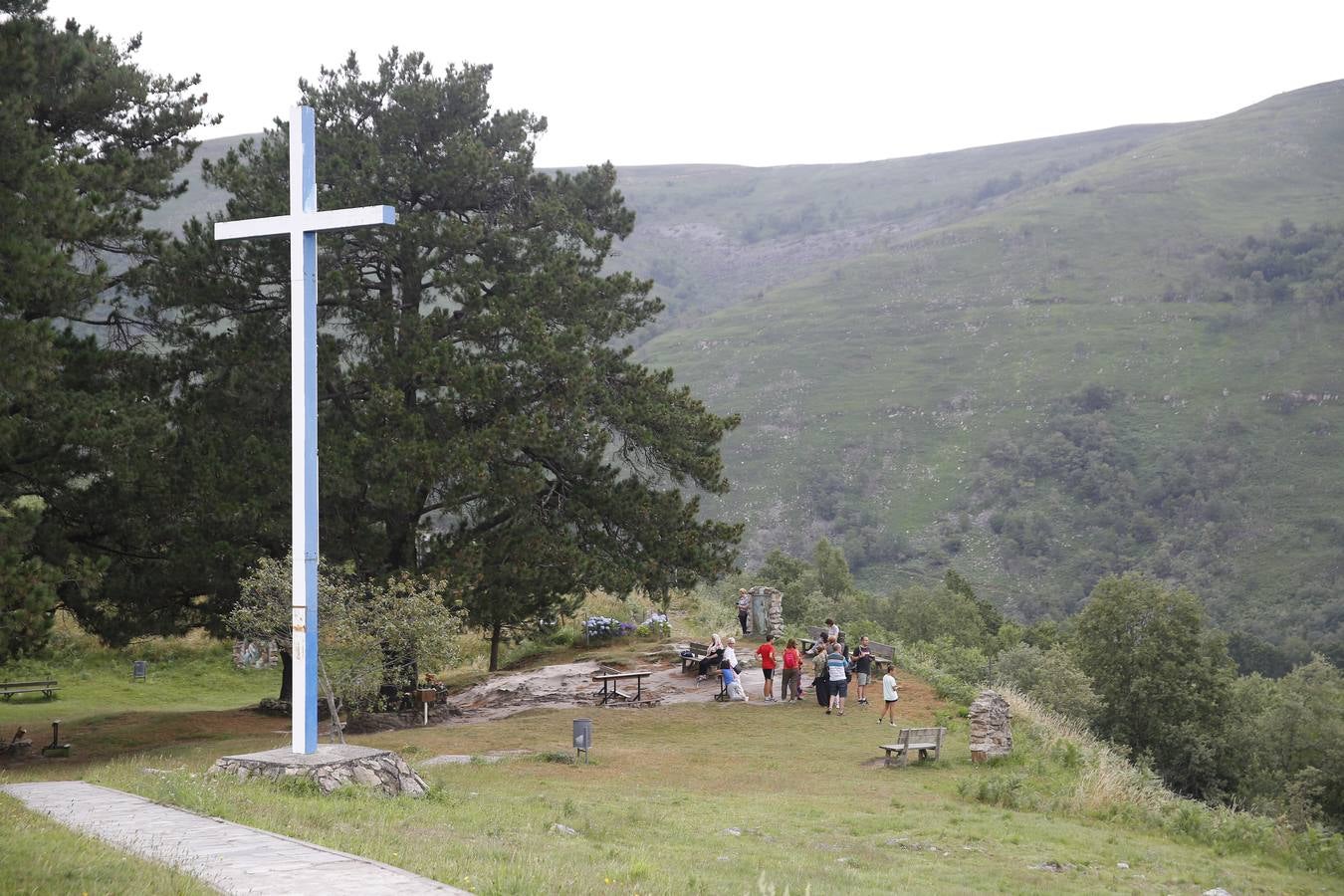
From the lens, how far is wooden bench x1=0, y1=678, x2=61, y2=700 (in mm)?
27922

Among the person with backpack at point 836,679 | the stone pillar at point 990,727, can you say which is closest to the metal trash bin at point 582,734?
the stone pillar at point 990,727

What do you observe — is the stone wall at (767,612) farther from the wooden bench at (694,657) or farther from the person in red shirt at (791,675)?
the person in red shirt at (791,675)

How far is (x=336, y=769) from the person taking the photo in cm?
1334

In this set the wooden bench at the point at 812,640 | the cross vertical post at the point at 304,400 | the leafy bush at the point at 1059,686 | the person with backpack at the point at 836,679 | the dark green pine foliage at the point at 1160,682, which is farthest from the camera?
the dark green pine foliage at the point at 1160,682

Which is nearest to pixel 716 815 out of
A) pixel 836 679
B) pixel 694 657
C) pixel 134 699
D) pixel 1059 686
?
pixel 836 679

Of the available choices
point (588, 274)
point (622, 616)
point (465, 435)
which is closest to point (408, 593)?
point (465, 435)

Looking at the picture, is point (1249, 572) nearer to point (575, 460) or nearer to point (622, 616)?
point (622, 616)

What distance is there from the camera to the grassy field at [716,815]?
9.28 metres

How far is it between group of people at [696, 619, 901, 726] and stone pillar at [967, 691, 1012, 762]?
3.16m

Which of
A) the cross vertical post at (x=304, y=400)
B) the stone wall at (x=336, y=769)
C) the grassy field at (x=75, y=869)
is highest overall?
the cross vertical post at (x=304, y=400)

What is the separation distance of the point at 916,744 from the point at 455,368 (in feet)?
35.7

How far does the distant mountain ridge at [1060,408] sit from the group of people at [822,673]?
6691 cm

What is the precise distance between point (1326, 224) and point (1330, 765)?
15343 cm

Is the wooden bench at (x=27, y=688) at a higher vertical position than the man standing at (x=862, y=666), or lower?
lower
